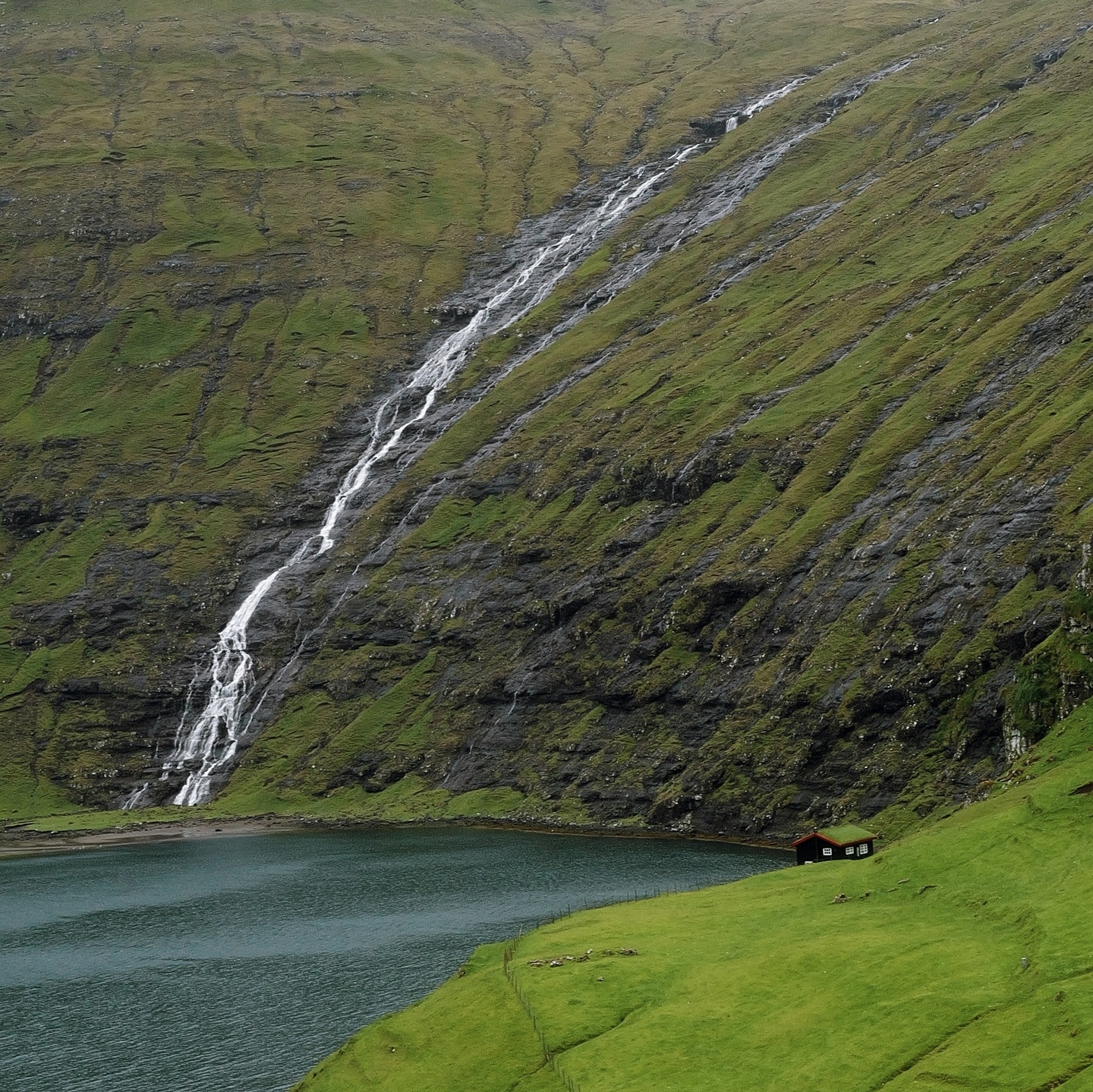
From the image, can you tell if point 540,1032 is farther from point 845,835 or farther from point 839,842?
point 845,835

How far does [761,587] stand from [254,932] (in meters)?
68.2

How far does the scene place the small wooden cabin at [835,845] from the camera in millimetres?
83562

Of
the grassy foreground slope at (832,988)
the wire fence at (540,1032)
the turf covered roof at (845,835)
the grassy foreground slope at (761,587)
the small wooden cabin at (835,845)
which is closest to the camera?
the grassy foreground slope at (832,988)

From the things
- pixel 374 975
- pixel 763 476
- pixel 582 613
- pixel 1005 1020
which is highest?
pixel 763 476

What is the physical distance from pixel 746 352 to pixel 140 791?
343ft

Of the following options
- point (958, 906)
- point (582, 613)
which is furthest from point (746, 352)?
point (958, 906)

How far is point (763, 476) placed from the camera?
538ft

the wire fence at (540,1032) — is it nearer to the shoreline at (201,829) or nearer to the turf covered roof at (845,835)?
the turf covered roof at (845,835)

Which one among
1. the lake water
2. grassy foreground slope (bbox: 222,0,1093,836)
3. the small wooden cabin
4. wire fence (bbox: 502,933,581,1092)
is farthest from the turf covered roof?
wire fence (bbox: 502,933,581,1092)

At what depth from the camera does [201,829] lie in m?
150

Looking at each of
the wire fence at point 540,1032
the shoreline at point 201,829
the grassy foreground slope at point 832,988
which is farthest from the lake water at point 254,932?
the grassy foreground slope at point 832,988

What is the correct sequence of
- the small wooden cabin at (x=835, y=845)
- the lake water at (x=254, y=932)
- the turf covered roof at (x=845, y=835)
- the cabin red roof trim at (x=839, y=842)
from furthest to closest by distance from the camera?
the turf covered roof at (x=845, y=835) → the small wooden cabin at (x=835, y=845) → the cabin red roof trim at (x=839, y=842) → the lake water at (x=254, y=932)

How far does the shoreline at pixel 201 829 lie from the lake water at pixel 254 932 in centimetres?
296

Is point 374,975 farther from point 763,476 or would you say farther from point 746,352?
point 746,352
